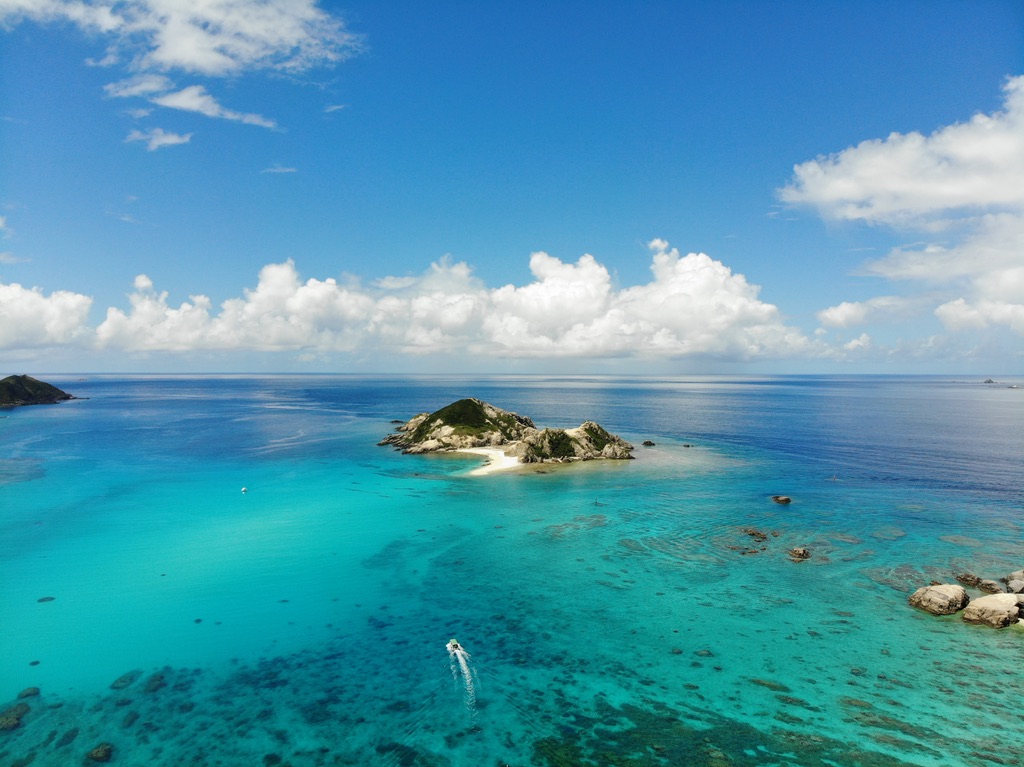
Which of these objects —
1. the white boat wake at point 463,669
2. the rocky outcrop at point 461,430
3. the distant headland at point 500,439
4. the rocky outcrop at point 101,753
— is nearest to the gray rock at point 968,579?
the white boat wake at point 463,669

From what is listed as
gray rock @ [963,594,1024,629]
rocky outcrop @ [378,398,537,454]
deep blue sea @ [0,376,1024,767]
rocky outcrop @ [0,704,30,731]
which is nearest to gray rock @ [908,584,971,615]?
gray rock @ [963,594,1024,629]

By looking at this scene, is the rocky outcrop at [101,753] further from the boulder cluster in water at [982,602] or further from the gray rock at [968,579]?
the gray rock at [968,579]

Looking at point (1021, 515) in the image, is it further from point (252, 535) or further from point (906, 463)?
point (252, 535)

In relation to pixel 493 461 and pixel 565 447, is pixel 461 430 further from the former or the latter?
pixel 565 447

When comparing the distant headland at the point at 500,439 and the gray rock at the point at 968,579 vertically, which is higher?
the distant headland at the point at 500,439

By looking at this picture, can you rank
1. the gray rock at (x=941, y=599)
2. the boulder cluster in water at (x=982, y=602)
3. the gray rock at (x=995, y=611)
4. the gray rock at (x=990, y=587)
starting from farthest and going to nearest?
1. the gray rock at (x=990, y=587)
2. the gray rock at (x=941, y=599)
3. the boulder cluster in water at (x=982, y=602)
4. the gray rock at (x=995, y=611)

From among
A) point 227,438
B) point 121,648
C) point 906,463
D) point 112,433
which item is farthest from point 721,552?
point 112,433

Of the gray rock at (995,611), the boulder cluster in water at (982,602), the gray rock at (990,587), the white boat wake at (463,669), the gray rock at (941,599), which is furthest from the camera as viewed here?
the gray rock at (990,587)
